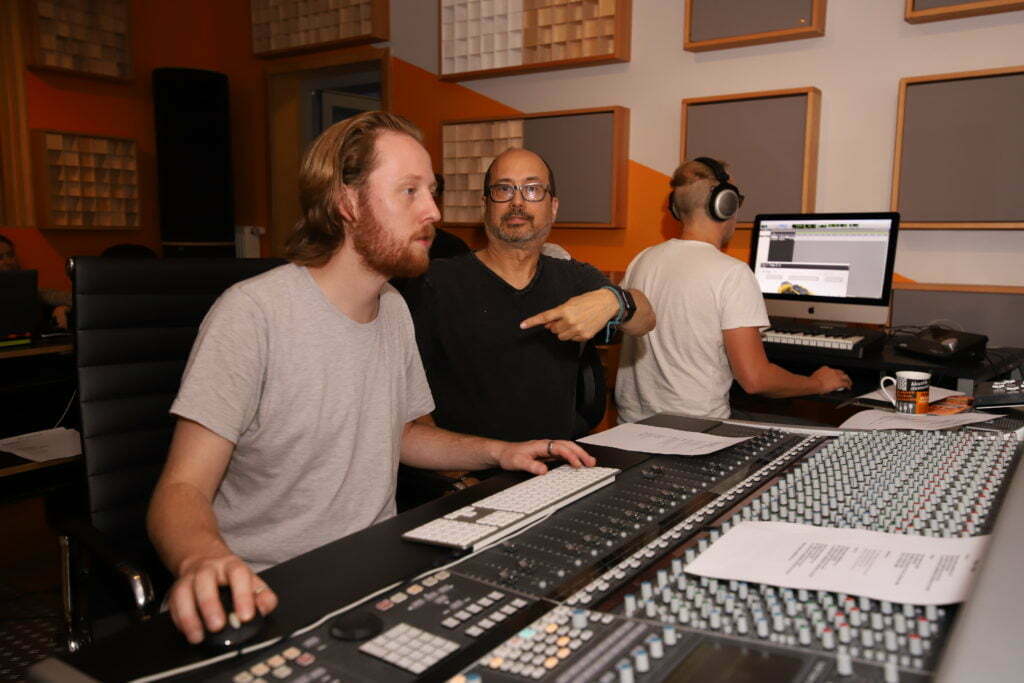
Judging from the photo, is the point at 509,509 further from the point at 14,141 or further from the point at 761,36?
the point at 14,141

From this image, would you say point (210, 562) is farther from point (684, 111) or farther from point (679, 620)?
point (684, 111)

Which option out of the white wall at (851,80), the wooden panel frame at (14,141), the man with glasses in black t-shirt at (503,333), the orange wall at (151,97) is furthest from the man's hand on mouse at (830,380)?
the wooden panel frame at (14,141)

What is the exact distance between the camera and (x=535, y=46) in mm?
4125

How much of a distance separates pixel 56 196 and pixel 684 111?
12.2 ft

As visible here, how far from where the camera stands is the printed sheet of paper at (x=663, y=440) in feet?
4.32

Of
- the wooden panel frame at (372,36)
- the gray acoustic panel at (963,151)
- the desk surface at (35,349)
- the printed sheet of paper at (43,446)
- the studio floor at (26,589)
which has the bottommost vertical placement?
the studio floor at (26,589)

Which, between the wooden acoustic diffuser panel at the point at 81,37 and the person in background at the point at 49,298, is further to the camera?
the wooden acoustic diffuser panel at the point at 81,37

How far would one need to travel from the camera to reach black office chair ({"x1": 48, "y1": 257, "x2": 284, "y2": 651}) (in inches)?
51.9

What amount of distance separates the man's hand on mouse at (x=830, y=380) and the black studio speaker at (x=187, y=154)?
12.9ft

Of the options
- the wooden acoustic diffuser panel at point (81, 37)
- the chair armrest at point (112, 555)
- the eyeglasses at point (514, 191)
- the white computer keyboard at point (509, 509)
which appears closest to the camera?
the white computer keyboard at point (509, 509)

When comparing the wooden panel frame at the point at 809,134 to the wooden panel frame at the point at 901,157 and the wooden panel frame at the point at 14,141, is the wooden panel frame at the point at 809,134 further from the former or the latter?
the wooden panel frame at the point at 14,141

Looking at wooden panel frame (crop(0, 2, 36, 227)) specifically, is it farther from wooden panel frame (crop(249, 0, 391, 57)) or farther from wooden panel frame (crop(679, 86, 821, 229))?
wooden panel frame (crop(679, 86, 821, 229))

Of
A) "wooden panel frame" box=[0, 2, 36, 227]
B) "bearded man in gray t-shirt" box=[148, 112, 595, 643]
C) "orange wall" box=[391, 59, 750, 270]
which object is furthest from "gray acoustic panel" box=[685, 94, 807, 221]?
"wooden panel frame" box=[0, 2, 36, 227]

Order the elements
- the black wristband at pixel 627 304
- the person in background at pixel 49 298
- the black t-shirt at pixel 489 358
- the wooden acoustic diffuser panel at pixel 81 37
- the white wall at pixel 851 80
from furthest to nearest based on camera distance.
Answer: the wooden acoustic diffuser panel at pixel 81 37 → the person in background at pixel 49 298 → the white wall at pixel 851 80 → the black t-shirt at pixel 489 358 → the black wristband at pixel 627 304
